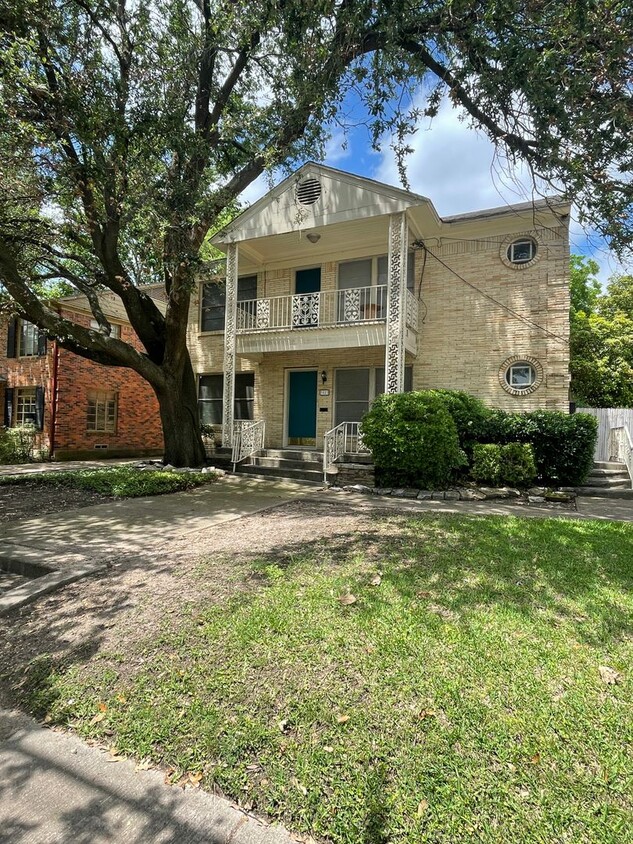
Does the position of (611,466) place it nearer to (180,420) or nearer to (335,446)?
(335,446)

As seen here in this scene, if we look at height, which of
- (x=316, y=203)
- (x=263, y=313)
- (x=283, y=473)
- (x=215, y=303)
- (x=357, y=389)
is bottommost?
(x=283, y=473)

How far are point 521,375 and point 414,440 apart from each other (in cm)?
459

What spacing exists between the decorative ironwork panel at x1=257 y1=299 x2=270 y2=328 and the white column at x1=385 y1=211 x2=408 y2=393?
3.84 metres

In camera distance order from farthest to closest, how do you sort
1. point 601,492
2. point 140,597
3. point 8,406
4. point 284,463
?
point 8,406
point 284,463
point 601,492
point 140,597

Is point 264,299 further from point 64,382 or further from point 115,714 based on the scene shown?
point 115,714

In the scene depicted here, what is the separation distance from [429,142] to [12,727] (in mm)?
8182

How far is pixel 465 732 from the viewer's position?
6.87ft

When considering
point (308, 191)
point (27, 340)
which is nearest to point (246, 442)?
point (308, 191)

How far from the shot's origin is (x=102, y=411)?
16641 millimetres

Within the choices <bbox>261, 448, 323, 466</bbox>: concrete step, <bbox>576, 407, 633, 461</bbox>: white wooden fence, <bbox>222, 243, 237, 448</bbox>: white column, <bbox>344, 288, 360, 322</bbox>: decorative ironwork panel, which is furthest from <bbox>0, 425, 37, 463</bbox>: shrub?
<bbox>576, 407, 633, 461</bbox>: white wooden fence

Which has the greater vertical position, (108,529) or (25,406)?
(25,406)

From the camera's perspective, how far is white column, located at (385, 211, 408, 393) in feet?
33.2

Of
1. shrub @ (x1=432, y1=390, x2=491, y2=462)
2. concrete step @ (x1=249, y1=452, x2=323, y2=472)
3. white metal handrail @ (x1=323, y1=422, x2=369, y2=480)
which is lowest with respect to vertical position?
concrete step @ (x1=249, y1=452, x2=323, y2=472)

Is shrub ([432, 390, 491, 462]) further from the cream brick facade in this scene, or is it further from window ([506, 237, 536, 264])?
window ([506, 237, 536, 264])
